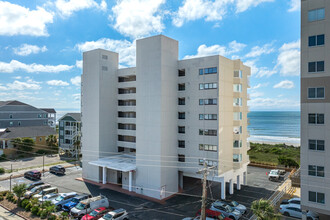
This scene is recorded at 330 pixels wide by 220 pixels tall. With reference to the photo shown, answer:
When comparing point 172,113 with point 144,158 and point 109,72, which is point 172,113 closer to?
point 144,158

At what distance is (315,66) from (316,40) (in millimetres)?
2412

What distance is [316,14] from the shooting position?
21078 mm

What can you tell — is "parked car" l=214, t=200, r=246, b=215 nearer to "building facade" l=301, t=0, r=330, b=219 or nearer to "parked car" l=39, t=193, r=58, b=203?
"building facade" l=301, t=0, r=330, b=219

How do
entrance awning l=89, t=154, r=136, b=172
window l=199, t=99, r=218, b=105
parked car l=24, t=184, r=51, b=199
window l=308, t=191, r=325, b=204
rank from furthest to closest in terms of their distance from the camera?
entrance awning l=89, t=154, r=136, b=172
window l=199, t=99, r=218, b=105
parked car l=24, t=184, r=51, b=199
window l=308, t=191, r=325, b=204

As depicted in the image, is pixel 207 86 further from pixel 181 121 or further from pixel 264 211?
pixel 264 211

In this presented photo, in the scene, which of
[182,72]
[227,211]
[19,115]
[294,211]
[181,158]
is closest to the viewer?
[227,211]

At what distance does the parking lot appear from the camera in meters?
24.3

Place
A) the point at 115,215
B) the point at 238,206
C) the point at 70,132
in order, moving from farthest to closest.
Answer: the point at 70,132 < the point at 238,206 < the point at 115,215

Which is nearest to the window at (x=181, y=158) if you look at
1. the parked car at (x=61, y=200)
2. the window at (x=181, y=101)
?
the window at (x=181, y=101)

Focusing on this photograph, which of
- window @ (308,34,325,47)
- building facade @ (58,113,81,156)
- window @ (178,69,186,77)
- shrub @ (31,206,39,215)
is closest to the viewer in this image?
window @ (308,34,325,47)

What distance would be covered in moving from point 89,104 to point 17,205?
1642 cm

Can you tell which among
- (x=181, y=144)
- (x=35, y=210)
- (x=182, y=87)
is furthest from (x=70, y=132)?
(x=182, y=87)

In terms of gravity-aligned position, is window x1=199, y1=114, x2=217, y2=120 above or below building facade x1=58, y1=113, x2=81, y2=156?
above

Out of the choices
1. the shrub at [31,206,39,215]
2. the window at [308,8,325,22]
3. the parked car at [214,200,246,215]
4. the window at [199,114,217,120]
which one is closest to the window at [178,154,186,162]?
the window at [199,114,217,120]
